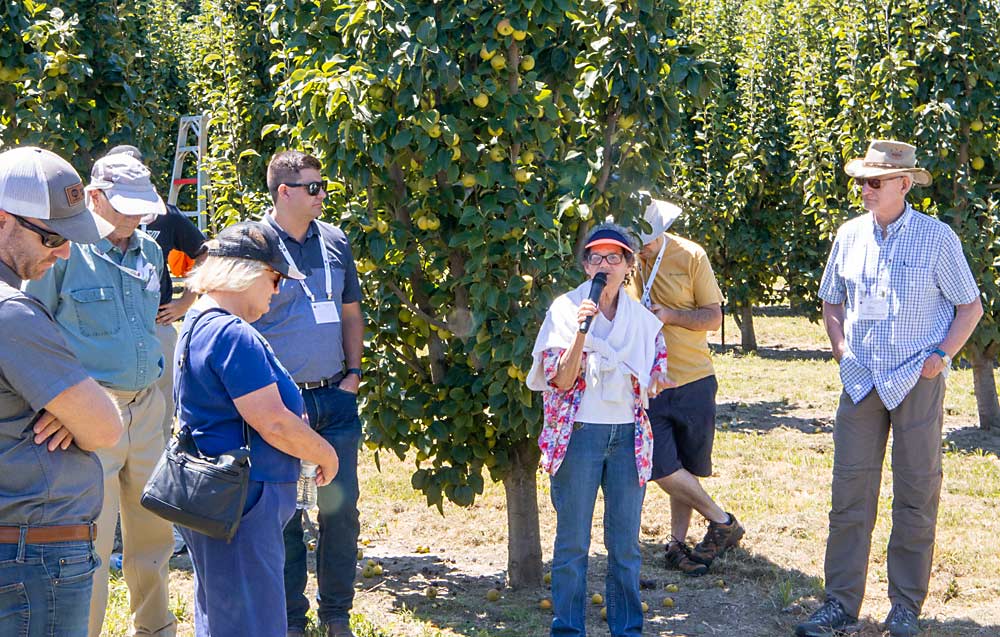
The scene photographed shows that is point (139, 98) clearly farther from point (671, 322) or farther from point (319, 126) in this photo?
point (671, 322)

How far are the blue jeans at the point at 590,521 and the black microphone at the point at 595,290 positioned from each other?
0.51 meters

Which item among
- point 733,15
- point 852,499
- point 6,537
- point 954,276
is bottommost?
point 852,499

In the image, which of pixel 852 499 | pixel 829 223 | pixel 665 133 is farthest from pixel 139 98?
pixel 829 223

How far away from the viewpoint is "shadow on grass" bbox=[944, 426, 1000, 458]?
928 centimetres

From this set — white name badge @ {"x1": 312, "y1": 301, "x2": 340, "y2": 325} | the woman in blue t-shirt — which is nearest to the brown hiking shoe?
white name badge @ {"x1": 312, "y1": 301, "x2": 340, "y2": 325}

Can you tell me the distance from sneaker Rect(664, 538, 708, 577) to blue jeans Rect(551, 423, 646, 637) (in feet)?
4.66

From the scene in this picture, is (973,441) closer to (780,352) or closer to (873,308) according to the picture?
→ (873,308)

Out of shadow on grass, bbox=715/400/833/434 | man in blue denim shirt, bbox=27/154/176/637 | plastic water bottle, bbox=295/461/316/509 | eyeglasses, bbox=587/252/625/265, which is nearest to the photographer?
plastic water bottle, bbox=295/461/316/509

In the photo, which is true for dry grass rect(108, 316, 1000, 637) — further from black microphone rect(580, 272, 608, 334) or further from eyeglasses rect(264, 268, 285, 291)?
eyeglasses rect(264, 268, 285, 291)

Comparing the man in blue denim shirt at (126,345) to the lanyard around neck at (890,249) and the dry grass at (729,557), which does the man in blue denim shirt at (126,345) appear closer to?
the dry grass at (729,557)

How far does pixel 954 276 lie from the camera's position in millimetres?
4902

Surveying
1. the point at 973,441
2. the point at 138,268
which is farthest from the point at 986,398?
the point at 138,268

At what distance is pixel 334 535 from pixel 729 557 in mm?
2485

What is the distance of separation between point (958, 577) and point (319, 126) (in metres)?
4.09
